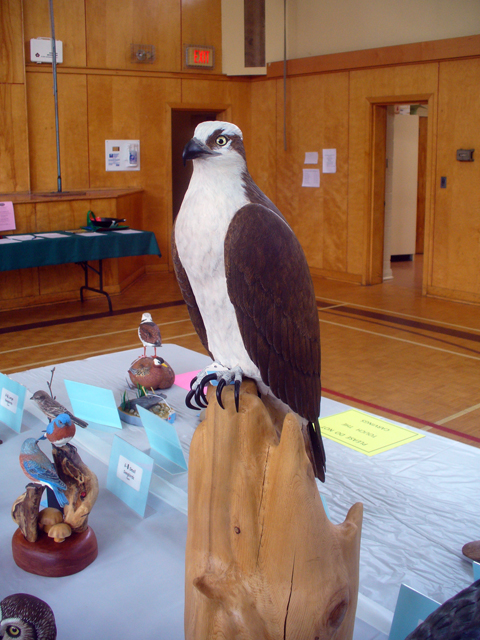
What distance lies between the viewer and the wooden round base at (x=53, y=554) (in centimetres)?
165

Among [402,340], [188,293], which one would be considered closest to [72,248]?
[402,340]

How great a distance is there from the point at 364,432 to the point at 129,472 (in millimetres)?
1031

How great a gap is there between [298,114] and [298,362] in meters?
7.75

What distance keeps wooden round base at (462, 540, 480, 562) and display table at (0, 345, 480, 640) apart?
0.03 m

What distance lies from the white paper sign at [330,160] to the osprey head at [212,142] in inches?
284

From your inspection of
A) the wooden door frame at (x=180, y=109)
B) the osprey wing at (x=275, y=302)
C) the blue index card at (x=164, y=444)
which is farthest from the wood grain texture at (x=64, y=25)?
the osprey wing at (x=275, y=302)

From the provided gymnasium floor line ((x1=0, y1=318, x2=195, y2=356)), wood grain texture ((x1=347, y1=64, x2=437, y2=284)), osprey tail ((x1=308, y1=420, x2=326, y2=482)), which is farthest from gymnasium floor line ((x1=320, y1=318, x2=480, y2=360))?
osprey tail ((x1=308, y1=420, x2=326, y2=482))

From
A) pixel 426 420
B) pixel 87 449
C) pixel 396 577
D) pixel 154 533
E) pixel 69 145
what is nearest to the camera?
pixel 396 577

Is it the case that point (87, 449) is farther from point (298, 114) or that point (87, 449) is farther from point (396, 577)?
point (298, 114)

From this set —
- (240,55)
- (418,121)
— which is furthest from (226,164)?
(418,121)

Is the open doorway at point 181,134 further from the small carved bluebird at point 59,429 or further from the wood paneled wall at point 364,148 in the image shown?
the small carved bluebird at point 59,429

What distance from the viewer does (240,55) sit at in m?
8.91

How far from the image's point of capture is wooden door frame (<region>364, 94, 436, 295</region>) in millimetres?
7340

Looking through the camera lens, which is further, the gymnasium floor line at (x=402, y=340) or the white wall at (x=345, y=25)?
the white wall at (x=345, y=25)
